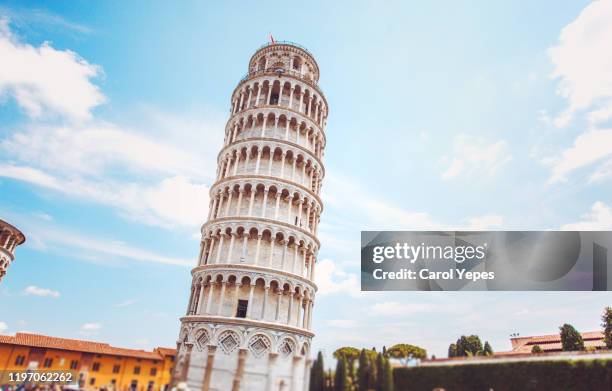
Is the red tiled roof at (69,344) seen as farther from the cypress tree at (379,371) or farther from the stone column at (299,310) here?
the cypress tree at (379,371)

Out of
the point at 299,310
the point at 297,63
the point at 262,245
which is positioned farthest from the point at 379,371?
the point at 297,63

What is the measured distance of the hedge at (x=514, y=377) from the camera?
811 inches

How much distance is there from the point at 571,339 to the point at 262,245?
4042cm

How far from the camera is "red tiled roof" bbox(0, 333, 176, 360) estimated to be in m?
39.2

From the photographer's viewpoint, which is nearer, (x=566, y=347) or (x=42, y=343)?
(x=42, y=343)

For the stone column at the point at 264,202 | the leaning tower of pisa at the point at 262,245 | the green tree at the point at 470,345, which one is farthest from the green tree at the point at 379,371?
the green tree at the point at 470,345

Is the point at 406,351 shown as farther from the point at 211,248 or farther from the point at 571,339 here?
the point at 211,248

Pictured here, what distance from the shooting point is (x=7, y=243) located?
4659 cm

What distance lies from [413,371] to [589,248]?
53.6 ft


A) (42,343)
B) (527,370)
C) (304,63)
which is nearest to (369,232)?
(527,370)

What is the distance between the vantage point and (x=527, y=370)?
22.4 meters

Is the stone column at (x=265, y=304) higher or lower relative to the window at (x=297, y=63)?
lower

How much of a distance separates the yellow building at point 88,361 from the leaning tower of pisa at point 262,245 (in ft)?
44.6

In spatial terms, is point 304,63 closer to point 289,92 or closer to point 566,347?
point 289,92
